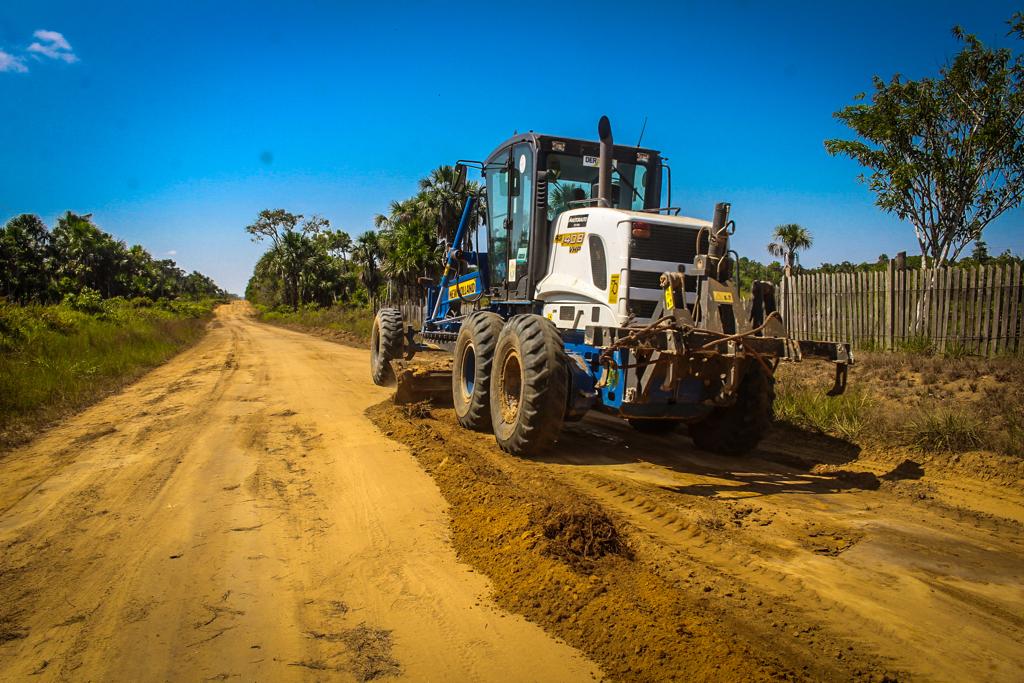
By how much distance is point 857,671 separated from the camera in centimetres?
270

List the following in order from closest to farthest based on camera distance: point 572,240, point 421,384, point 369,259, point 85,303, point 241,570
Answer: point 241,570 < point 572,240 < point 421,384 < point 85,303 < point 369,259

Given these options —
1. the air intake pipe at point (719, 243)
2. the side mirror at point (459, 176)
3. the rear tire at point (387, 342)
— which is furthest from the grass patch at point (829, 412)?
the rear tire at point (387, 342)

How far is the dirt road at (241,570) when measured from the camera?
9.54 feet

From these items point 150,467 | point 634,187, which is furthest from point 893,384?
point 150,467

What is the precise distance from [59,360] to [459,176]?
9.31 meters

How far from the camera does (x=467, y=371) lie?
26.6 feet

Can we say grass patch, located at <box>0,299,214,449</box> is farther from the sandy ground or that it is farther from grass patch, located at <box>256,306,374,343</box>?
the sandy ground

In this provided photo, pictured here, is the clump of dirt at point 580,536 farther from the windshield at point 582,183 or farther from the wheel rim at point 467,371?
the windshield at point 582,183

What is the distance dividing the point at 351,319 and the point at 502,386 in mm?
30673

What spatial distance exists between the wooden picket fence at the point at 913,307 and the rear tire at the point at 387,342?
9.42 metres

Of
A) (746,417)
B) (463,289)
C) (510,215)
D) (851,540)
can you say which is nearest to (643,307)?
(746,417)

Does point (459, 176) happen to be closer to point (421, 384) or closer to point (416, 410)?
point (421, 384)

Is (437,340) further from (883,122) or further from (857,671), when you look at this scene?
(883,122)

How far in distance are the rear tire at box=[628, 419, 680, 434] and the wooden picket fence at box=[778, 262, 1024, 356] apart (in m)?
7.14
